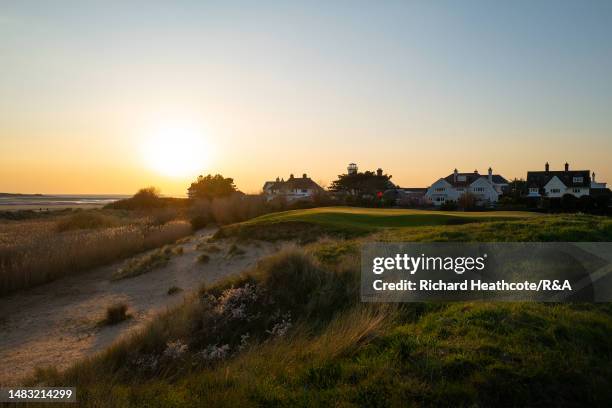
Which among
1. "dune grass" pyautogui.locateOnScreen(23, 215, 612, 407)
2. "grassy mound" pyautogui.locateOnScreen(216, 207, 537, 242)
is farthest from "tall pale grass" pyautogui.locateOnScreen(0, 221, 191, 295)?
"dune grass" pyautogui.locateOnScreen(23, 215, 612, 407)

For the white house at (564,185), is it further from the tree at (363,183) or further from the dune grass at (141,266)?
the dune grass at (141,266)

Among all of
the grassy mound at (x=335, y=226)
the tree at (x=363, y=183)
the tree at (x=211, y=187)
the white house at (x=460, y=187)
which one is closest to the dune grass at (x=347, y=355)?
the grassy mound at (x=335, y=226)

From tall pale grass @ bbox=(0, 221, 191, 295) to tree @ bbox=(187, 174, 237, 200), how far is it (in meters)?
31.5

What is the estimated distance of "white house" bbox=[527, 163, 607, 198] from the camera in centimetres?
6216

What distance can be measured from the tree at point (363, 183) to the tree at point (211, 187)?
15913 mm

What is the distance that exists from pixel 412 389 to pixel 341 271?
4727 millimetres

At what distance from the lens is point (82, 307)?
1227 centimetres

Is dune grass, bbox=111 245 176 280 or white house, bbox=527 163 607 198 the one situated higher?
white house, bbox=527 163 607 198

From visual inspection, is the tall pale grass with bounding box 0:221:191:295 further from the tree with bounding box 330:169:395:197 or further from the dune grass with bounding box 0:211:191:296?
the tree with bounding box 330:169:395:197

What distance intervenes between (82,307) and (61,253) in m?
5.86

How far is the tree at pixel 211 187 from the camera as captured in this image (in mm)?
55066

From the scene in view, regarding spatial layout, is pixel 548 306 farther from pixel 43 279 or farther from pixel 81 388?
pixel 43 279

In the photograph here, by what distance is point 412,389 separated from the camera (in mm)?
4422

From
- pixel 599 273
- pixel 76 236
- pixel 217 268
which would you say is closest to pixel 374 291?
pixel 599 273
